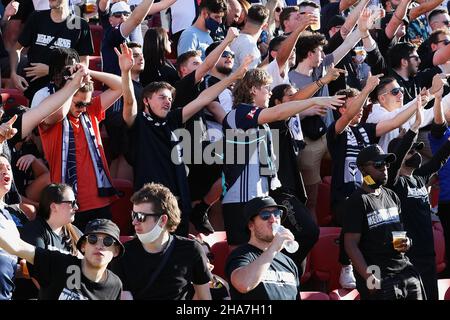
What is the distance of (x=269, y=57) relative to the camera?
10.6 meters

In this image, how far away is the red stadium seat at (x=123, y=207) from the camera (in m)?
9.14


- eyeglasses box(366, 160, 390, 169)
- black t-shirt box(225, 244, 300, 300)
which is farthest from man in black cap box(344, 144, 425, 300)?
black t-shirt box(225, 244, 300, 300)

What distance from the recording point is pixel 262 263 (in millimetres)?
6852

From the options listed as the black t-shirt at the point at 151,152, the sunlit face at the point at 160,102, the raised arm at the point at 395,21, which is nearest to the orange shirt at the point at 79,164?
the black t-shirt at the point at 151,152

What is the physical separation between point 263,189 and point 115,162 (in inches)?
60.7

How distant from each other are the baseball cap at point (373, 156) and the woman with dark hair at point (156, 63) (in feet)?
7.62

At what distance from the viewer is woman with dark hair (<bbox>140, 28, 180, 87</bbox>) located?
10.2m

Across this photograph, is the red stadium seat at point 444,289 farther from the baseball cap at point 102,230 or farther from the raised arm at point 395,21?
the raised arm at point 395,21

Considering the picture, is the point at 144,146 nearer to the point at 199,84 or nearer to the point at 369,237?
the point at 199,84

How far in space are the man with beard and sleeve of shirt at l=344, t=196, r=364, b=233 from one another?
4.58 ft

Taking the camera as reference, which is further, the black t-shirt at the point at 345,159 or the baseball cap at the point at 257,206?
the black t-shirt at the point at 345,159

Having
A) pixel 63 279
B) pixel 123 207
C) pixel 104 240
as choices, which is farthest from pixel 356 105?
pixel 63 279

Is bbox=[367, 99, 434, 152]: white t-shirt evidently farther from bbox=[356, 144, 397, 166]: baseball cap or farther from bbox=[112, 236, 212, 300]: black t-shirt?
bbox=[112, 236, 212, 300]: black t-shirt
